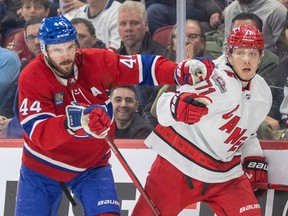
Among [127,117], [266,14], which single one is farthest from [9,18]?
[266,14]

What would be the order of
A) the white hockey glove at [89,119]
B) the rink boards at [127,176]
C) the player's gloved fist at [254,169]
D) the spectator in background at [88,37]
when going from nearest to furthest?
the white hockey glove at [89,119], the player's gloved fist at [254,169], the rink boards at [127,176], the spectator in background at [88,37]

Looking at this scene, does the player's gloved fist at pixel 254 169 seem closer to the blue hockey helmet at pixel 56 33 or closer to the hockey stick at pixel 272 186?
the hockey stick at pixel 272 186

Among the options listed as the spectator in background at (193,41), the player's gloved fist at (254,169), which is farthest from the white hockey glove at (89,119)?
the spectator in background at (193,41)

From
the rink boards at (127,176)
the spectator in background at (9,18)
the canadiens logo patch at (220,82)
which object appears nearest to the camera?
the canadiens logo patch at (220,82)

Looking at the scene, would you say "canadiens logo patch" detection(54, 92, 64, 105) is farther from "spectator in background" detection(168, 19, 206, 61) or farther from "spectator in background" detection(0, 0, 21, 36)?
"spectator in background" detection(0, 0, 21, 36)

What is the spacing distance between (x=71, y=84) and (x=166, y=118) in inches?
16.1

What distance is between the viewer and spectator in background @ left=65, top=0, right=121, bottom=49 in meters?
4.32

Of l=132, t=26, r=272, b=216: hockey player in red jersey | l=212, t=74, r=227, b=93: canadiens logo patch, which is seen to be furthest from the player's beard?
l=212, t=74, r=227, b=93: canadiens logo patch

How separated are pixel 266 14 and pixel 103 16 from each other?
0.87 m

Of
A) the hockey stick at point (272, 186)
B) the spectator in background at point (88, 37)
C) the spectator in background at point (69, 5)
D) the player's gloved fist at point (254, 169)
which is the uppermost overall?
the spectator in background at point (69, 5)

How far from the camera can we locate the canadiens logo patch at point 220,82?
347 centimetres

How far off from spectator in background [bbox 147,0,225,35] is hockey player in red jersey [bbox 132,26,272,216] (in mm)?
487

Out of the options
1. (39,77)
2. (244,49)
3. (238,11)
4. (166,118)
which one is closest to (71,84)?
(39,77)

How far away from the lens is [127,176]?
4.03m
